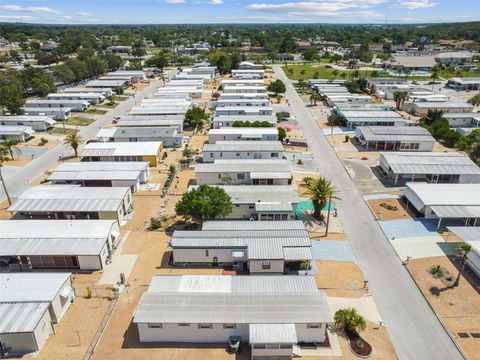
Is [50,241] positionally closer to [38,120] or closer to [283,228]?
[283,228]

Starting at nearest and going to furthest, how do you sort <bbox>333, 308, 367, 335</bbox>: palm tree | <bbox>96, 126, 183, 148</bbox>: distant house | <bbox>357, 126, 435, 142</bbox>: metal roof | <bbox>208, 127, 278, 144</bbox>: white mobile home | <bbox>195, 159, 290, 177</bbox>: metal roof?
<bbox>333, 308, 367, 335</bbox>: palm tree < <bbox>195, 159, 290, 177</bbox>: metal roof < <bbox>357, 126, 435, 142</bbox>: metal roof < <bbox>208, 127, 278, 144</bbox>: white mobile home < <bbox>96, 126, 183, 148</bbox>: distant house

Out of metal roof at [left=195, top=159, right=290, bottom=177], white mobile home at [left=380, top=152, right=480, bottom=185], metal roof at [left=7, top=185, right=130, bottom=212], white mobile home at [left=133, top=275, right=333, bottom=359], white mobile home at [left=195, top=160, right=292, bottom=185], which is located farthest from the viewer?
white mobile home at [left=380, top=152, right=480, bottom=185]

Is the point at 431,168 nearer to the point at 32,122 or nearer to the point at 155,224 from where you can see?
the point at 155,224

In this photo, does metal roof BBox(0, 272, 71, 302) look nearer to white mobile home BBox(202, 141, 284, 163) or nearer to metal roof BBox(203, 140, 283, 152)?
white mobile home BBox(202, 141, 284, 163)

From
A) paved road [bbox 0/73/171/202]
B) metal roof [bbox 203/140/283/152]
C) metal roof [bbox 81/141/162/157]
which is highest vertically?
metal roof [bbox 203/140/283/152]

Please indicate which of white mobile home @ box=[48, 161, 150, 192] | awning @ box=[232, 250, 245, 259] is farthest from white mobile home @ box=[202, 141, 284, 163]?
awning @ box=[232, 250, 245, 259]

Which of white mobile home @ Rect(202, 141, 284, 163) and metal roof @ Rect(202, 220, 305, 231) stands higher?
white mobile home @ Rect(202, 141, 284, 163)
